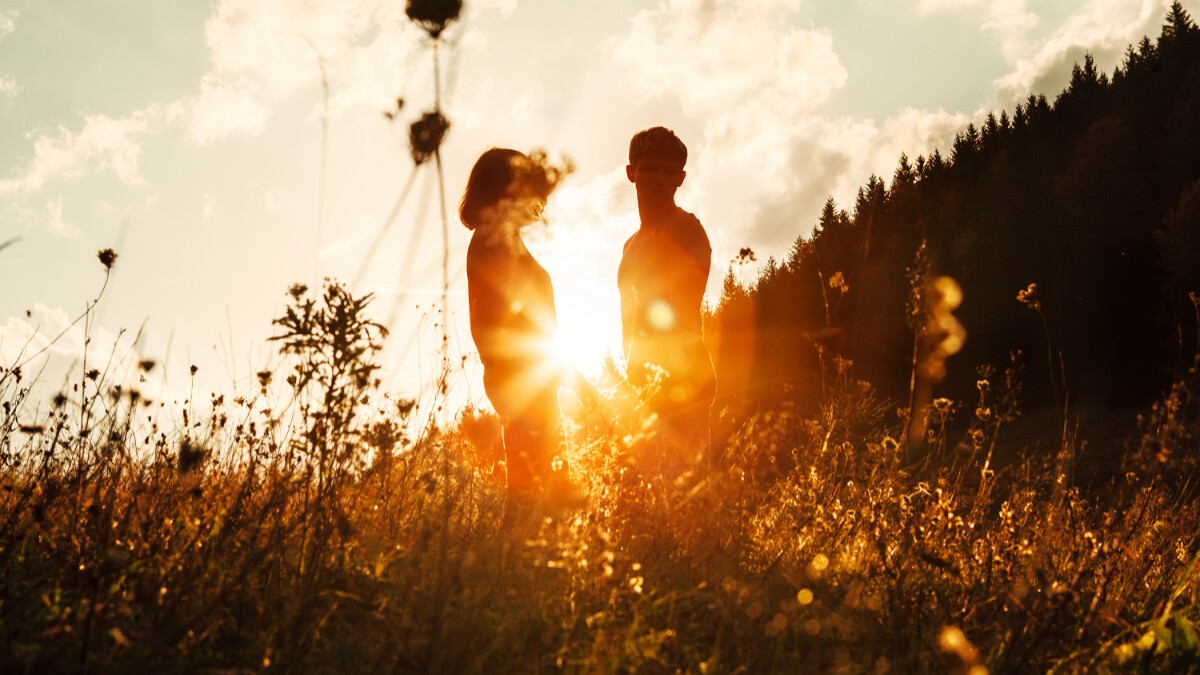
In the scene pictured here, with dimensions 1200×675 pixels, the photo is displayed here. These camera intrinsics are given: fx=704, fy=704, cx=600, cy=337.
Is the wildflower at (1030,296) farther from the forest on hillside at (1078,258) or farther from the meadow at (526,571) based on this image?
the forest on hillside at (1078,258)

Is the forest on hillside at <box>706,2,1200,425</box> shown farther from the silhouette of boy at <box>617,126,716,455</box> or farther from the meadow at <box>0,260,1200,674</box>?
the meadow at <box>0,260,1200,674</box>

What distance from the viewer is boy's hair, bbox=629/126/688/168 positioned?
535 centimetres

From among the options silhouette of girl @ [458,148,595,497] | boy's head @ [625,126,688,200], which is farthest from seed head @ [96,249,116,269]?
boy's head @ [625,126,688,200]

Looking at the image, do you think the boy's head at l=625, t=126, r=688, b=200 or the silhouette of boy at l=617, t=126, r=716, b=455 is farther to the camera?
the boy's head at l=625, t=126, r=688, b=200

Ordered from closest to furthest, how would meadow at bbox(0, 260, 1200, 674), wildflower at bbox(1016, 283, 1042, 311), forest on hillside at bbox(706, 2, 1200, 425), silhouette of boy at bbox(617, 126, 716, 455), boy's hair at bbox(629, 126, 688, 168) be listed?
meadow at bbox(0, 260, 1200, 674) → wildflower at bbox(1016, 283, 1042, 311) → silhouette of boy at bbox(617, 126, 716, 455) → boy's hair at bbox(629, 126, 688, 168) → forest on hillside at bbox(706, 2, 1200, 425)

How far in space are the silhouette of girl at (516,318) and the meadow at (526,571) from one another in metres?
0.36

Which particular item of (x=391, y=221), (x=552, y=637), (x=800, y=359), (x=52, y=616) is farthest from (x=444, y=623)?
(x=800, y=359)

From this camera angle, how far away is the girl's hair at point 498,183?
3.89 metres

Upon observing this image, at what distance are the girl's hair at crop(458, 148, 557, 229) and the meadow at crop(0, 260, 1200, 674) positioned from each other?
1328 mm

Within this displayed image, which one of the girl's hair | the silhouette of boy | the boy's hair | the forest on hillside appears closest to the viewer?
the girl's hair

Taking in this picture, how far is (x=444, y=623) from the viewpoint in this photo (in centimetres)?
200

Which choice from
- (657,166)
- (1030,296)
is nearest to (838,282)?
(1030,296)

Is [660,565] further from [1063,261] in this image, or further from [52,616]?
[1063,261]

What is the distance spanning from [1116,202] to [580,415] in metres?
37.0
